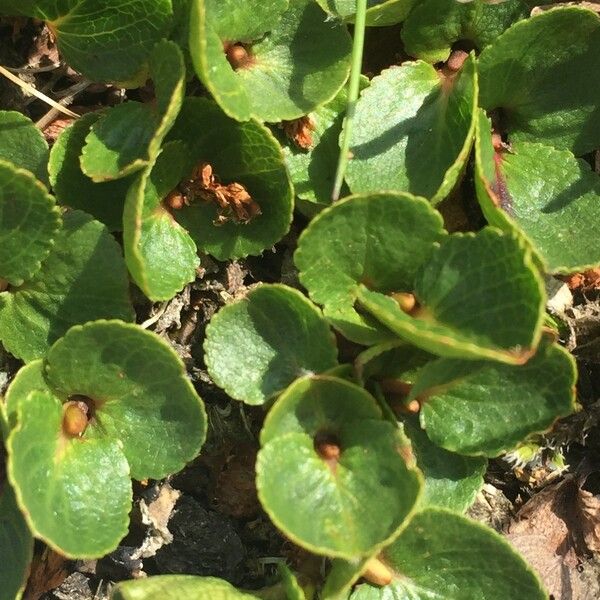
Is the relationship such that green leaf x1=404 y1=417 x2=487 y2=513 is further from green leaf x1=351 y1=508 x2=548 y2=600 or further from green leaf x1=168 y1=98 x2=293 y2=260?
green leaf x1=168 y1=98 x2=293 y2=260

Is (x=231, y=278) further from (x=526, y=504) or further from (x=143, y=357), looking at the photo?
(x=526, y=504)

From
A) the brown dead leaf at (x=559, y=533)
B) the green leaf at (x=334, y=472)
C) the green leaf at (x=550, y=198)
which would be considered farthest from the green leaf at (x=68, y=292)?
the brown dead leaf at (x=559, y=533)

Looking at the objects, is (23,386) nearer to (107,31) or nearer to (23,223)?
(23,223)

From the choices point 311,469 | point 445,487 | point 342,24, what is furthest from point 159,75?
point 445,487

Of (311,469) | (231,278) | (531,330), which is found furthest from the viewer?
(231,278)

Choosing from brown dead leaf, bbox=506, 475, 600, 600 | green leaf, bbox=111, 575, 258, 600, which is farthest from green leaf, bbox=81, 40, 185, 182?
brown dead leaf, bbox=506, 475, 600, 600

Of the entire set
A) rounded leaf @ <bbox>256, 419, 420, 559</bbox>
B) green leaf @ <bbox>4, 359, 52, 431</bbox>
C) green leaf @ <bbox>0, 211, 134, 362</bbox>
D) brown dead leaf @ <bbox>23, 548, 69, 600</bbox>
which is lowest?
brown dead leaf @ <bbox>23, 548, 69, 600</bbox>
